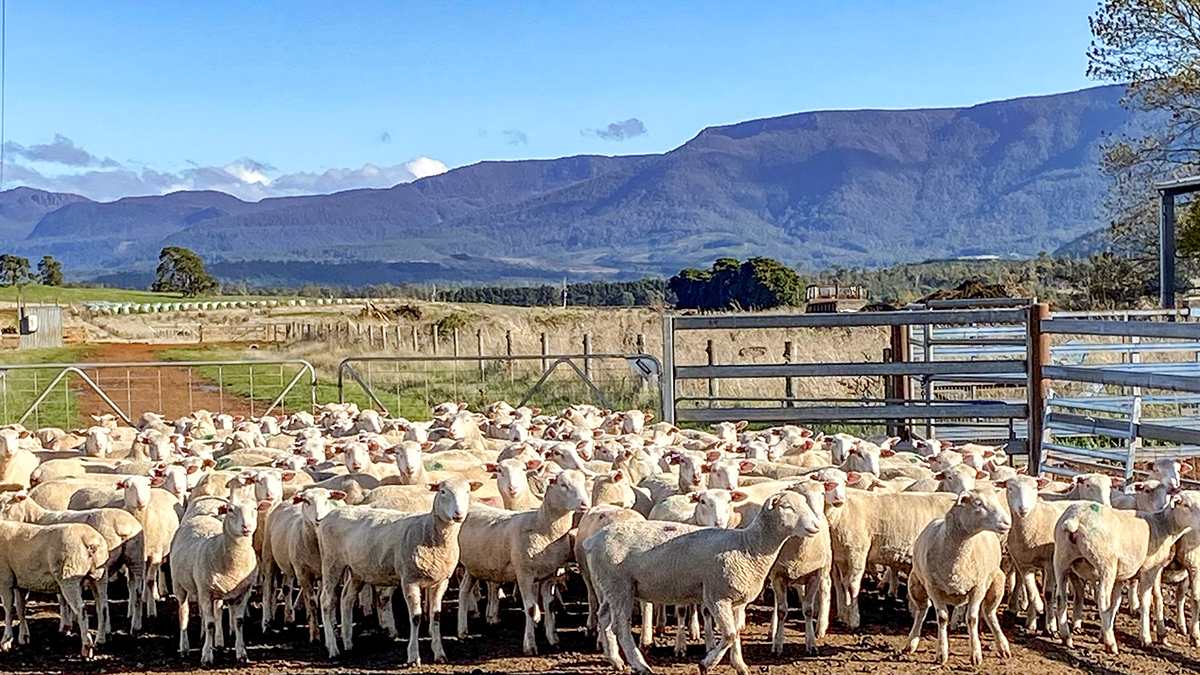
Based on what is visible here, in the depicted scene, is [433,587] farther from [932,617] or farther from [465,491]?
[932,617]

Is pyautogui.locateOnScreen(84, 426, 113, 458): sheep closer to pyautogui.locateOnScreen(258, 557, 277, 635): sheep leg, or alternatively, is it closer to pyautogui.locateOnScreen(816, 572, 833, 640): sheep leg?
pyautogui.locateOnScreen(258, 557, 277, 635): sheep leg

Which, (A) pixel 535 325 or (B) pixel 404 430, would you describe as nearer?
(B) pixel 404 430

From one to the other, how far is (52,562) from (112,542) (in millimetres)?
434

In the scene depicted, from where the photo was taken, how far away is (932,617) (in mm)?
Answer: 9578

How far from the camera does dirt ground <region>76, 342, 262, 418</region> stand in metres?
24.6

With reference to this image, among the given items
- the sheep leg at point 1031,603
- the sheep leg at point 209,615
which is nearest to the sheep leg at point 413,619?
the sheep leg at point 209,615

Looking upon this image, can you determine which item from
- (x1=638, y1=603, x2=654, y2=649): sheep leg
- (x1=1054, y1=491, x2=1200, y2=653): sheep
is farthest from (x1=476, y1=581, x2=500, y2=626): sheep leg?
(x1=1054, y1=491, x2=1200, y2=653): sheep

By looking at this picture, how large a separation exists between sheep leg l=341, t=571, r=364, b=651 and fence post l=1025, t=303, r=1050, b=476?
8.26 metres

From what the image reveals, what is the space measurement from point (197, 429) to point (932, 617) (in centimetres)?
988

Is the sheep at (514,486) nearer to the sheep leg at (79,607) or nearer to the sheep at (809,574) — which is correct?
A: the sheep at (809,574)

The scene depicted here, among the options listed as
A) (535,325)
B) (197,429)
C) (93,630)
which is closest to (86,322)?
(535,325)

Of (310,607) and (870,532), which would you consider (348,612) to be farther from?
(870,532)

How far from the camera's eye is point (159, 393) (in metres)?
22.4

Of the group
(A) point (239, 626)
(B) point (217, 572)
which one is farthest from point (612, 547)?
(B) point (217, 572)
